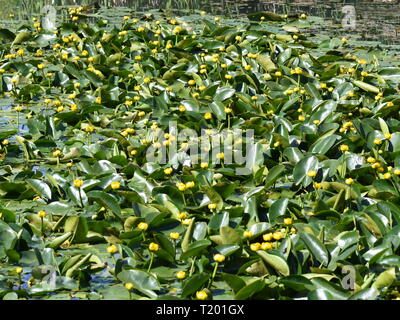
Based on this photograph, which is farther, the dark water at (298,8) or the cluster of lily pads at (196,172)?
the dark water at (298,8)

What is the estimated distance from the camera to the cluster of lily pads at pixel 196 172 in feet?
A: 10.3

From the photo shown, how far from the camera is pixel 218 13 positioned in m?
8.57

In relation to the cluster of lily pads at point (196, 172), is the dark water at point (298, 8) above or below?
above

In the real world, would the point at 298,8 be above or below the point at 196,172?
above

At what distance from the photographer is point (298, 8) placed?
8812 millimetres

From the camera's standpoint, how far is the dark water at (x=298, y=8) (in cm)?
795

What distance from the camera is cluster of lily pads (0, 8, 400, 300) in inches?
124

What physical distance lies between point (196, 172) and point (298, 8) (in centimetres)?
521

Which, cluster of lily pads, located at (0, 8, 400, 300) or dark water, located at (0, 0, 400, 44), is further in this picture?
dark water, located at (0, 0, 400, 44)

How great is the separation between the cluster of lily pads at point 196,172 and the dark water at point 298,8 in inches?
45.5

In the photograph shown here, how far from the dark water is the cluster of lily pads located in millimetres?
1155
